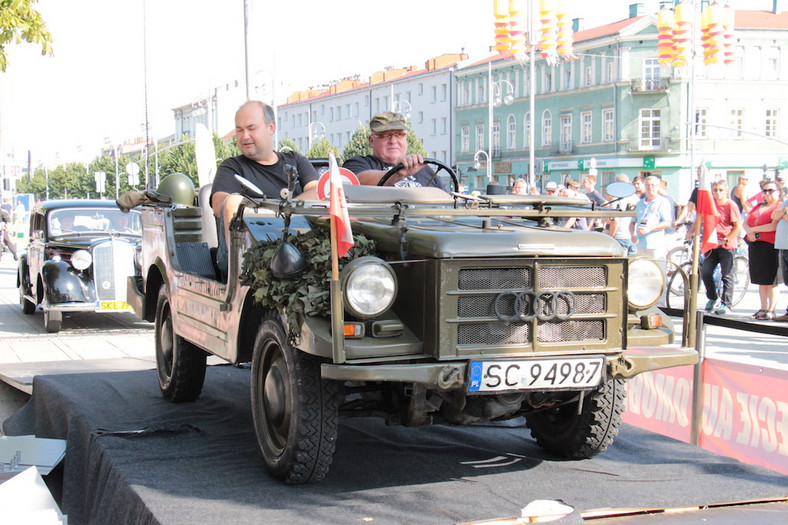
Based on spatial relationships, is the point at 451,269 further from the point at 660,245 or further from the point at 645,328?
the point at 660,245

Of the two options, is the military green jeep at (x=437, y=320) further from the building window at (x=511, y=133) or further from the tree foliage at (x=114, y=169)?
the building window at (x=511, y=133)

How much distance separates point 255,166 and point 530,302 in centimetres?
279

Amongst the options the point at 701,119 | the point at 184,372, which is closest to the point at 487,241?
the point at 184,372

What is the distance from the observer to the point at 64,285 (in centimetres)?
1220

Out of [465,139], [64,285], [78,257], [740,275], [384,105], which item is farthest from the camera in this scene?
[384,105]

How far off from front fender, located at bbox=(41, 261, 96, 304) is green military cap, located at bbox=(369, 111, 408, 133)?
7.07 m

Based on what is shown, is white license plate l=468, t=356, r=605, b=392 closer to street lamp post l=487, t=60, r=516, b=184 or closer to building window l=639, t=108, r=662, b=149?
street lamp post l=487, t=60, r=516, b=184

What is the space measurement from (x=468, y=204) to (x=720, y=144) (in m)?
58.2

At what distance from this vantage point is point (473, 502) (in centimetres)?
414

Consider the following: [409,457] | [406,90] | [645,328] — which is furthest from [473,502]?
[406,90]

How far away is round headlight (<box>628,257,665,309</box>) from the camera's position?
4.69 m

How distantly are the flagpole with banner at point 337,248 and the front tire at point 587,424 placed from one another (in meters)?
1.59

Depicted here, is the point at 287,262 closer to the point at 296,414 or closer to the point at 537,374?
the point at 296,414

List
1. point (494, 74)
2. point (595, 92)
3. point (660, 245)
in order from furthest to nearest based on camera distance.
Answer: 1. point (494, 74)
2. point (595, 92)
3. point (660, 245)
